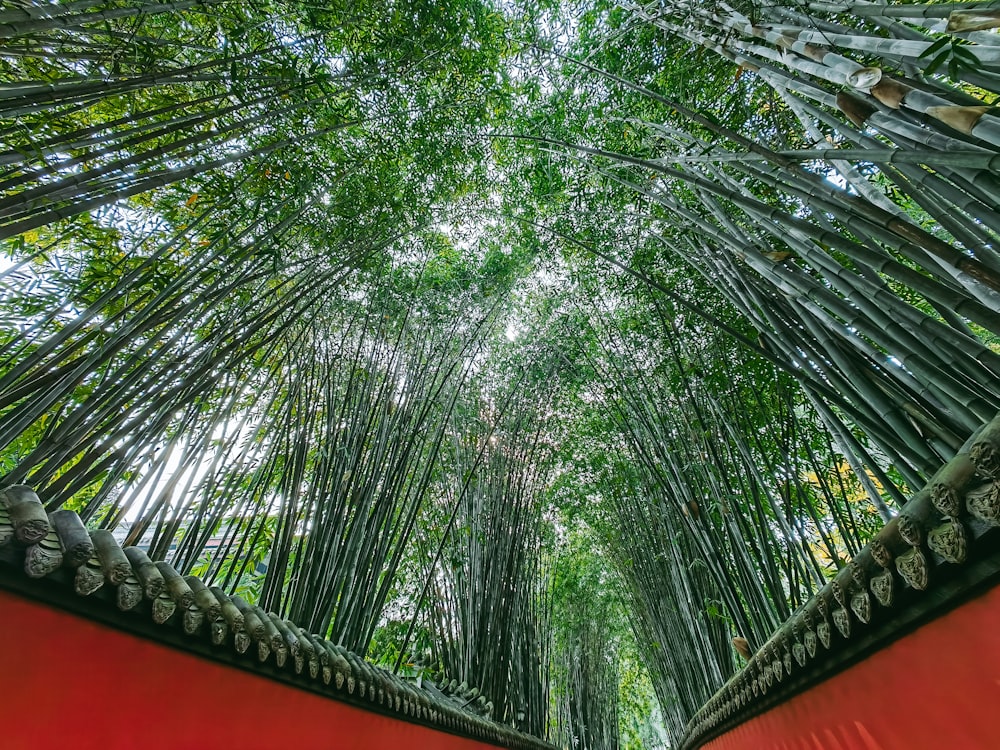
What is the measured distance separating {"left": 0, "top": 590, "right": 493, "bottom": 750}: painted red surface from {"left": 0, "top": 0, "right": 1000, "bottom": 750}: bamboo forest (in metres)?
0.44

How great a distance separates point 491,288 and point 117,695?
358 centimetres

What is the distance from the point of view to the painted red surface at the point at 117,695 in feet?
2.67

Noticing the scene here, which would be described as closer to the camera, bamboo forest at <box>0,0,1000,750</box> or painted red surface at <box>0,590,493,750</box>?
painted red surface at <box>0,590,493,750</box>

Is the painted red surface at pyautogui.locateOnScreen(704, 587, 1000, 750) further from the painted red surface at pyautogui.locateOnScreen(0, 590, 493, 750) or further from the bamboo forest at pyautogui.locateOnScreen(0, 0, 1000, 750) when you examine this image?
the painted red surface at pyautogui.locateOnScreen(0, 590, 493, 750)

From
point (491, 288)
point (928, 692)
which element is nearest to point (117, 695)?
point (928, 692)

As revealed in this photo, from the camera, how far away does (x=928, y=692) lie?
91 centimetres

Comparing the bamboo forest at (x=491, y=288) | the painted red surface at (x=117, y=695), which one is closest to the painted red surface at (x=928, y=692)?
the bamboo forest at (x=491, y=288)

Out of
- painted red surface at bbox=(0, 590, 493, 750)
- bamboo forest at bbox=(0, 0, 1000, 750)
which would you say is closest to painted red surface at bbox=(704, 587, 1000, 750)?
bamboo forest at bbox=(0, 0, 1000, 750)

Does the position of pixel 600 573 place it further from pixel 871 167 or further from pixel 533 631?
pixel 871 167

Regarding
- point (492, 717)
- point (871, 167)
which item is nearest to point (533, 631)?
point (492, 717)

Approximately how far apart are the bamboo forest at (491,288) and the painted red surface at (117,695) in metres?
0.44

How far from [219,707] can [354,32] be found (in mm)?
2817

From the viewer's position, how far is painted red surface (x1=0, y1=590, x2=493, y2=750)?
0.81 m

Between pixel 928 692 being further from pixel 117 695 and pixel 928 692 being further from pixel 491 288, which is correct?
pixel 491 288
